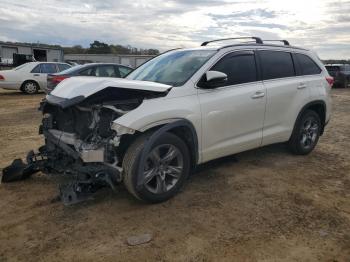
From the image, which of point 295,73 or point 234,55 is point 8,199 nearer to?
point 234,55

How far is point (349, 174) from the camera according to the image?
18.9ft

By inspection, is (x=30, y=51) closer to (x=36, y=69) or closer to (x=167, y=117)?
(x=36, y=69)

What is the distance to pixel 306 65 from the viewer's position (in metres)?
6.56

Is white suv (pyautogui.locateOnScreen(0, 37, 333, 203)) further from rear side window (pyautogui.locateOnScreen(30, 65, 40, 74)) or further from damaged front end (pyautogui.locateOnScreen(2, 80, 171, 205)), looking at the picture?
rear side window (pyautogui.locateOnScreen(30, 65, 40, 74))

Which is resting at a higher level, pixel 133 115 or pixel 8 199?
pixel 133 115

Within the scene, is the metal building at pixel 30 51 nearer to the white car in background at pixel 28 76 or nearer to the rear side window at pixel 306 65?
the white car in background at pixel 28 76

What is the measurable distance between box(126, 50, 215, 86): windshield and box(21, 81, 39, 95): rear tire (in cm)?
1291

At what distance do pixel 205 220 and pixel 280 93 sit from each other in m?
2.65

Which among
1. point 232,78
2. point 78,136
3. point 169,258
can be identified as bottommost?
point 169,258

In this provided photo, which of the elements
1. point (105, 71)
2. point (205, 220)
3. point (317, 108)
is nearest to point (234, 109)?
point (205, 220)

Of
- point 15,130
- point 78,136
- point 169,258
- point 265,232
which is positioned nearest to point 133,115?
point 78,136

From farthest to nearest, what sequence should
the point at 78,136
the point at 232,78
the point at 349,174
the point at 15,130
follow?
the point at 15,130 < the point at 349,174 < the point at 232,78 < the point at 78,136

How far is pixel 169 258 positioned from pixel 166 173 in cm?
129

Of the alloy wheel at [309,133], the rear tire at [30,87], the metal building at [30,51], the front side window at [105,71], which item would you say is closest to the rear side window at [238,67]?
the alloy wheel at [309,133]
